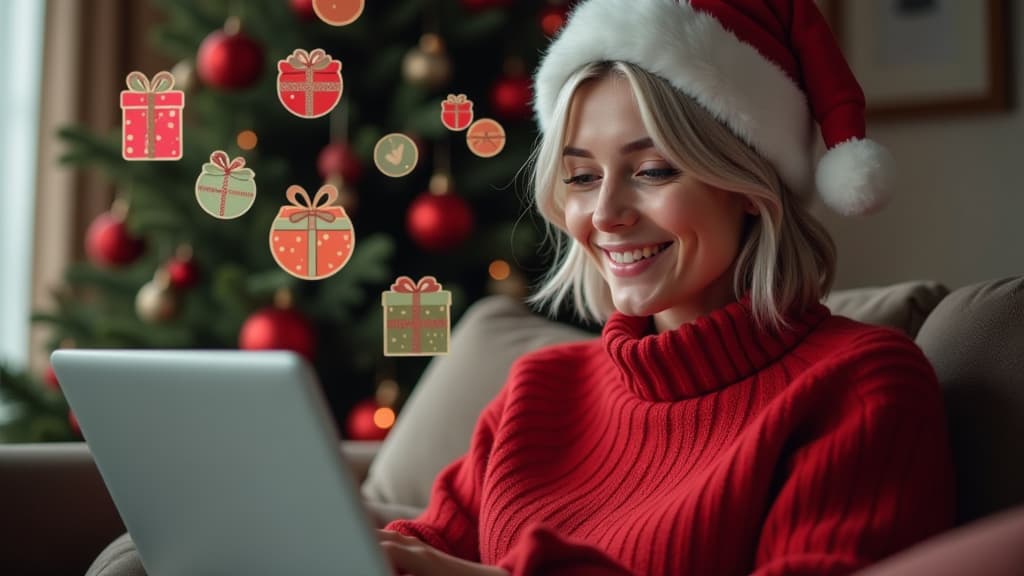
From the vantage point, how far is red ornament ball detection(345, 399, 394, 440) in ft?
6.38

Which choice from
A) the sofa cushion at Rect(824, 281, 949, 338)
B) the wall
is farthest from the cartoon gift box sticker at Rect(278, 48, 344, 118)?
the wall

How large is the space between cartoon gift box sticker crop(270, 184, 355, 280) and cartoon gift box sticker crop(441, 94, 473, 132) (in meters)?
0.17

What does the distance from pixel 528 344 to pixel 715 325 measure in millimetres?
563

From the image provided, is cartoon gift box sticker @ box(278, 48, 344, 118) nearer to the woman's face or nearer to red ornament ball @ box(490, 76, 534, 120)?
the woman's face

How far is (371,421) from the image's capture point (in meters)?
1.95

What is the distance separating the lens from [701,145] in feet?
3.67

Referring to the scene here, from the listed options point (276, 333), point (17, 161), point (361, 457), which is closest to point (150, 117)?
point (276, 333)

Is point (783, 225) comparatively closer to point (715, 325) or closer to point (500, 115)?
point (715, 325)

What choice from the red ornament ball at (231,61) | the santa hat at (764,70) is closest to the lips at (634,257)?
the santa hat at (764,70)

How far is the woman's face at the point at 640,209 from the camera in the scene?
113 cm

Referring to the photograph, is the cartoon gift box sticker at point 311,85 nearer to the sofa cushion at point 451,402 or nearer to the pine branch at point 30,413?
the sofa cushion at point 451,402

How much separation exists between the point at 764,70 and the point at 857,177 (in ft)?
0.47

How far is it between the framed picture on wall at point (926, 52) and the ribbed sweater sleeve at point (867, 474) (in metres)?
1.74

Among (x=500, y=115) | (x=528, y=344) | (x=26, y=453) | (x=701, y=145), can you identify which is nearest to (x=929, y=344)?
(x=701, y=145)
